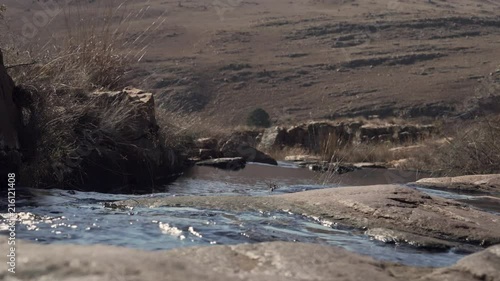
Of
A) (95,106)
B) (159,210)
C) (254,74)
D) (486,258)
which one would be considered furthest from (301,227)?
(254,74)

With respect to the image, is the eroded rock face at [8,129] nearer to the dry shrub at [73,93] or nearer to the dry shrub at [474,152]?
the dry shrub at [73,93]

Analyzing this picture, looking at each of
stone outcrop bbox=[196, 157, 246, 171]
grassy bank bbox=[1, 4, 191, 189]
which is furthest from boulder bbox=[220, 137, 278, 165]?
grassy bank bbox=[1, 4, 191, 189]

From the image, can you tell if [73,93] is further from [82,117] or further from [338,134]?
[338,134]

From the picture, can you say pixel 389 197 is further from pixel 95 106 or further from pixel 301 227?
pixel 95 106

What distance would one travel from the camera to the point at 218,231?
5.14 meters

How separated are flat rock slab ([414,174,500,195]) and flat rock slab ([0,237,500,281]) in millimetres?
7386

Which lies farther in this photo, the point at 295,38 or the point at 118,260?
the point at 295,38

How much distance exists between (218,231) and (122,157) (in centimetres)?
552

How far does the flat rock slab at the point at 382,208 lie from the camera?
18.7 feet

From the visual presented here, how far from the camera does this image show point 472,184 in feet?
36.9

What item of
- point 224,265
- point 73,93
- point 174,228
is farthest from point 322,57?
point 224,265

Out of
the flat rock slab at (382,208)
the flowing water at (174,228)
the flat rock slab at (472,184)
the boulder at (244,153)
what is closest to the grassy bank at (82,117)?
the flowing water at (174,228)

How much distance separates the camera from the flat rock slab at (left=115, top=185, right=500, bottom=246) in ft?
18.7

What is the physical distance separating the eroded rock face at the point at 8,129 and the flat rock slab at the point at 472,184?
20.9 feet
